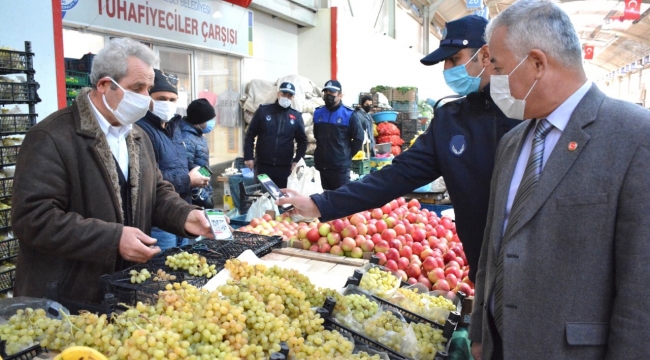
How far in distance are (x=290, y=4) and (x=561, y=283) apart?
10664 mm

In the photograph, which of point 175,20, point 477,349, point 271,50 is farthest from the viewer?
point 271,50

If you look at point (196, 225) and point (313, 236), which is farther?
point (313, 236)

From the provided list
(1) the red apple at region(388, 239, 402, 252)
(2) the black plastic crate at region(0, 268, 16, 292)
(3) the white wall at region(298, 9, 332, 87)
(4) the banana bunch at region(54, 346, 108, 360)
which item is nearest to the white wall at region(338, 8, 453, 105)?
(3) the white wall at region(298, 9, 332, 87)

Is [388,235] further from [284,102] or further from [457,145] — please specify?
[284,102]

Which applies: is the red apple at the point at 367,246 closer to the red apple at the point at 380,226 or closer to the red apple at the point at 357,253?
the red apple at the point at 357,253

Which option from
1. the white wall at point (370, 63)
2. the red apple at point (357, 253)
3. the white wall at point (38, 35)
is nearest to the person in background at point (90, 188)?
the red apple at point (357, 253)

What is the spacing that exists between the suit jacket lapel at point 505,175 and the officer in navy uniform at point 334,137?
5.49m

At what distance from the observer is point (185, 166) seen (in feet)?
14.1

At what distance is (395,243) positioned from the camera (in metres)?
3.48

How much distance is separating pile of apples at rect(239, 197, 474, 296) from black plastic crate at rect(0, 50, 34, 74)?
1868 millimetres

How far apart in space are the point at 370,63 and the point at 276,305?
1405 cm

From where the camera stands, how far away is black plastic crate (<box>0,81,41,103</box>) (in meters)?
3.32

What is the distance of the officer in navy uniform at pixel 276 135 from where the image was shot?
23.2ft

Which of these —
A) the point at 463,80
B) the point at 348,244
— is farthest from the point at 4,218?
the point at 463,80
